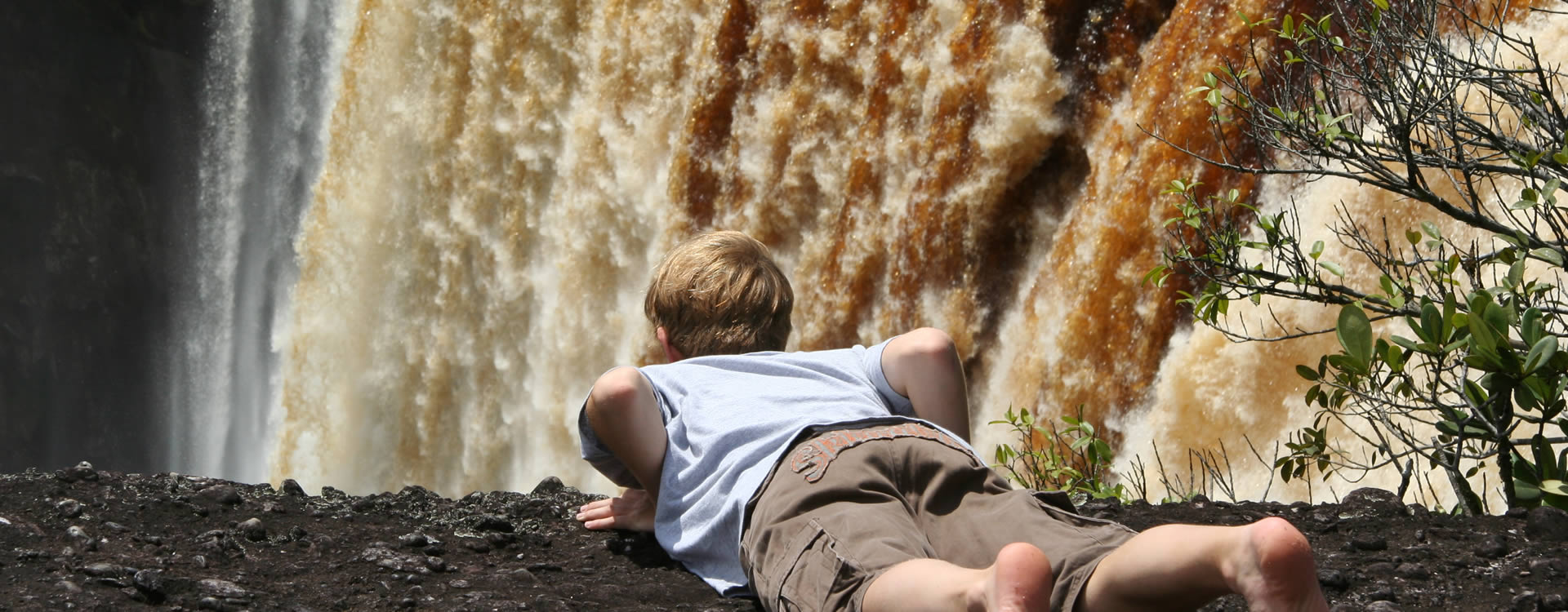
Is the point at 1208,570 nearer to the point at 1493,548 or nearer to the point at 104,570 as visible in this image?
the point at 1493,548

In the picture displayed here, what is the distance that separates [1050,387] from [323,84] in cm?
1405

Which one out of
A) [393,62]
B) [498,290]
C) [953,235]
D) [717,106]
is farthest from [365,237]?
[953,235]

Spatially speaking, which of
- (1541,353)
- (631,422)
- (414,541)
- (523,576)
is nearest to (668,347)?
(631,422)

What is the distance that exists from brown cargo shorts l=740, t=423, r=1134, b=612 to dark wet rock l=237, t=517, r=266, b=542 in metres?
1.19

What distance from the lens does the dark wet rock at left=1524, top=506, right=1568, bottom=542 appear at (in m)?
2.54

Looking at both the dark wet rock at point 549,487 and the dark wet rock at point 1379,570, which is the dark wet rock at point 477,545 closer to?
the dark wet rock at point 549,487

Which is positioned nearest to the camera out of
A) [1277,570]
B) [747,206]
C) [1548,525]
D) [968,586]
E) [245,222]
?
[1277,570]

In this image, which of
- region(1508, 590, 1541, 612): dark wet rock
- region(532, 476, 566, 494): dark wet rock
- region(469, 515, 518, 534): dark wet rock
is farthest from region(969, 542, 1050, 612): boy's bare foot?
region(532, 476, 566, 494): dark wet rock

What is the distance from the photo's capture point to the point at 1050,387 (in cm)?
651

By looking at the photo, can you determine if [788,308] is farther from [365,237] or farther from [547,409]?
[365,237]

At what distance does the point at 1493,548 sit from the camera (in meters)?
2.49

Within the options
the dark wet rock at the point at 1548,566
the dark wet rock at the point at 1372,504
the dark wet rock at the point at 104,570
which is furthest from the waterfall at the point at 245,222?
the dark wet rock at the point at 1548,566

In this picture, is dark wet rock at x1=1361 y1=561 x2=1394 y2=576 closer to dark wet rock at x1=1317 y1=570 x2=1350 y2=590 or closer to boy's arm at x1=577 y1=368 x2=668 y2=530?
dark wet rock at x1=1317 y1=570 x2=1350 y2=590

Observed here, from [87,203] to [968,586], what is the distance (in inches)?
770
